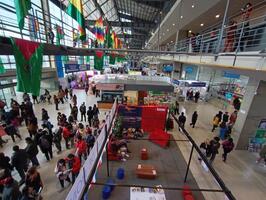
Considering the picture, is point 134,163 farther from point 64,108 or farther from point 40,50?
point 64,108

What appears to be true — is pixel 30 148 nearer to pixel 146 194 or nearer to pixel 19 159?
pixel 19 159

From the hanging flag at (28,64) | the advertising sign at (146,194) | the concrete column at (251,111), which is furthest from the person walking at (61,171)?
the concrete column at (251,111)

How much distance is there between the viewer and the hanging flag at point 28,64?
2.99 meters

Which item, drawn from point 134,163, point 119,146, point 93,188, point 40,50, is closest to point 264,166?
point 134,163

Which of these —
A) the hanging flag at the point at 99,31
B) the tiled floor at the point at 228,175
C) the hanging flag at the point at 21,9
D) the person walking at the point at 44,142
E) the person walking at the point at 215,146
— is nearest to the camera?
the hanging flag at the point at 21,9

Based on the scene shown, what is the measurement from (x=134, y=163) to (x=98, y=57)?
5.89m

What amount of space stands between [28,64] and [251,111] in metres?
8.89

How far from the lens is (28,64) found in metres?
3.27

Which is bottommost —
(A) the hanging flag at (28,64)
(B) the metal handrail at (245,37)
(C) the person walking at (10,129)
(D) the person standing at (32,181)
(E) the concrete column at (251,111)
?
(C) the person walking at (10,129)

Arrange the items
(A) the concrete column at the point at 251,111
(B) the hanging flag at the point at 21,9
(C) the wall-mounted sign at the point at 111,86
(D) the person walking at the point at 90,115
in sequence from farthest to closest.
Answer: (C) the wall-mounted sign at the point at 111,86 → (D) the person walking at the point at 90,115 → (A) the concrete column at the point at 251,111 → (B) the hanging flag at the point at 21,9

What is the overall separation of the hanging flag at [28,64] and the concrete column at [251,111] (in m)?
8.40

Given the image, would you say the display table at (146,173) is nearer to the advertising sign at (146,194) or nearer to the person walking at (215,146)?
the advertising sign at (146,194)

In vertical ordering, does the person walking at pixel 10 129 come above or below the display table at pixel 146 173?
above

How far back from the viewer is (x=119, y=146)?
24.0 ft
